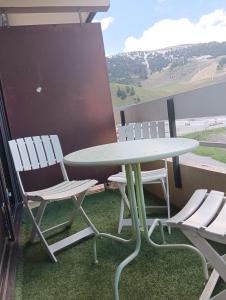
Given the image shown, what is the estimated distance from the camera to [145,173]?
278 cm

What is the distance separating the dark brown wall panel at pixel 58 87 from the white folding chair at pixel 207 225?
2734 mm

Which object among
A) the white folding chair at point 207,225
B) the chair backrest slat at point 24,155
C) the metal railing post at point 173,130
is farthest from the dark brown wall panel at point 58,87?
the white folding chair at point 207,225

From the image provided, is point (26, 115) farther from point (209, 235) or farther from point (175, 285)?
point (209, 235)

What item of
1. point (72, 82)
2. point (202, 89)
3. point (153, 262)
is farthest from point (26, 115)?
point (153, 262)

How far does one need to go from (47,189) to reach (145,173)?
876 millimetres

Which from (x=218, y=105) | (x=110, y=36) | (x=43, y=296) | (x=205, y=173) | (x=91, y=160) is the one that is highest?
(x=110, y=36)

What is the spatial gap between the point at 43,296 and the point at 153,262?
0.75 meters

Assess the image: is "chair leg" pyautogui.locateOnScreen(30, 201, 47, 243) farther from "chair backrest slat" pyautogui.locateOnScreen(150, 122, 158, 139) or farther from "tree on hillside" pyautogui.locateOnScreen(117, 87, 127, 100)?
"tree on hillside" pyautogui.locateOnScreen(117, 87, 127, 100)

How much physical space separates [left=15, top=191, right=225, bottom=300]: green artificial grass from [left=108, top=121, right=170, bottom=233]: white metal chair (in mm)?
235

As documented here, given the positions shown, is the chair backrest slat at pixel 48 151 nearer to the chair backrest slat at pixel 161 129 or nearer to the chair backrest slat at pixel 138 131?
the chair backrest slat at pixel 138 131

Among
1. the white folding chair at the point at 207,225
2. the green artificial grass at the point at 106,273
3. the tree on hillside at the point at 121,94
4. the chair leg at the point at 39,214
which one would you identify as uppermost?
the tree on hillside at the point at 121,94

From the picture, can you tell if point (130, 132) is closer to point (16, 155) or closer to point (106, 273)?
point (16, 155)

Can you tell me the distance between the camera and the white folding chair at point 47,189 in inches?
92.8

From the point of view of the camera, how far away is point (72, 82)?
4094 millimetres
